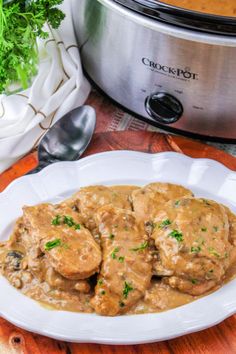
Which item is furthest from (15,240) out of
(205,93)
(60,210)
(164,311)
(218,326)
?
(205,93)

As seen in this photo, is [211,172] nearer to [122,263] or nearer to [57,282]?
[122,263]

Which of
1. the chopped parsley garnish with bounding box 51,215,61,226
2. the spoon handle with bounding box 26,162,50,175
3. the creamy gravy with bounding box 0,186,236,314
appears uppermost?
the chopped parsley garnish with bounding box 51,215,61,226

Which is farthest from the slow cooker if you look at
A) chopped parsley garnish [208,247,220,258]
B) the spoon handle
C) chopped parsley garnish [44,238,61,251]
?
chopped parsley garnish [44,238,61,251]

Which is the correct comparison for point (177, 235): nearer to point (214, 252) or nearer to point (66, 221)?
point (214, 252)

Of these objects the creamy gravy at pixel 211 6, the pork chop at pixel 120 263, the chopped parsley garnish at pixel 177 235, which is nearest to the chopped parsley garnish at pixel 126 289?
the pork chop at pixel 120 263

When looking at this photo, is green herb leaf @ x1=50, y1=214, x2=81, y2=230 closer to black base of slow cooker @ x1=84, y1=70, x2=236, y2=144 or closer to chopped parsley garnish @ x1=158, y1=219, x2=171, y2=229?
chopped parsley garnish @ x1=158, y1=219, x2=171, y2=229

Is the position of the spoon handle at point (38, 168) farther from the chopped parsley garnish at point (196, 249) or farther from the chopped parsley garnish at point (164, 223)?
the chopped parsley garnish at point (196, 249)
